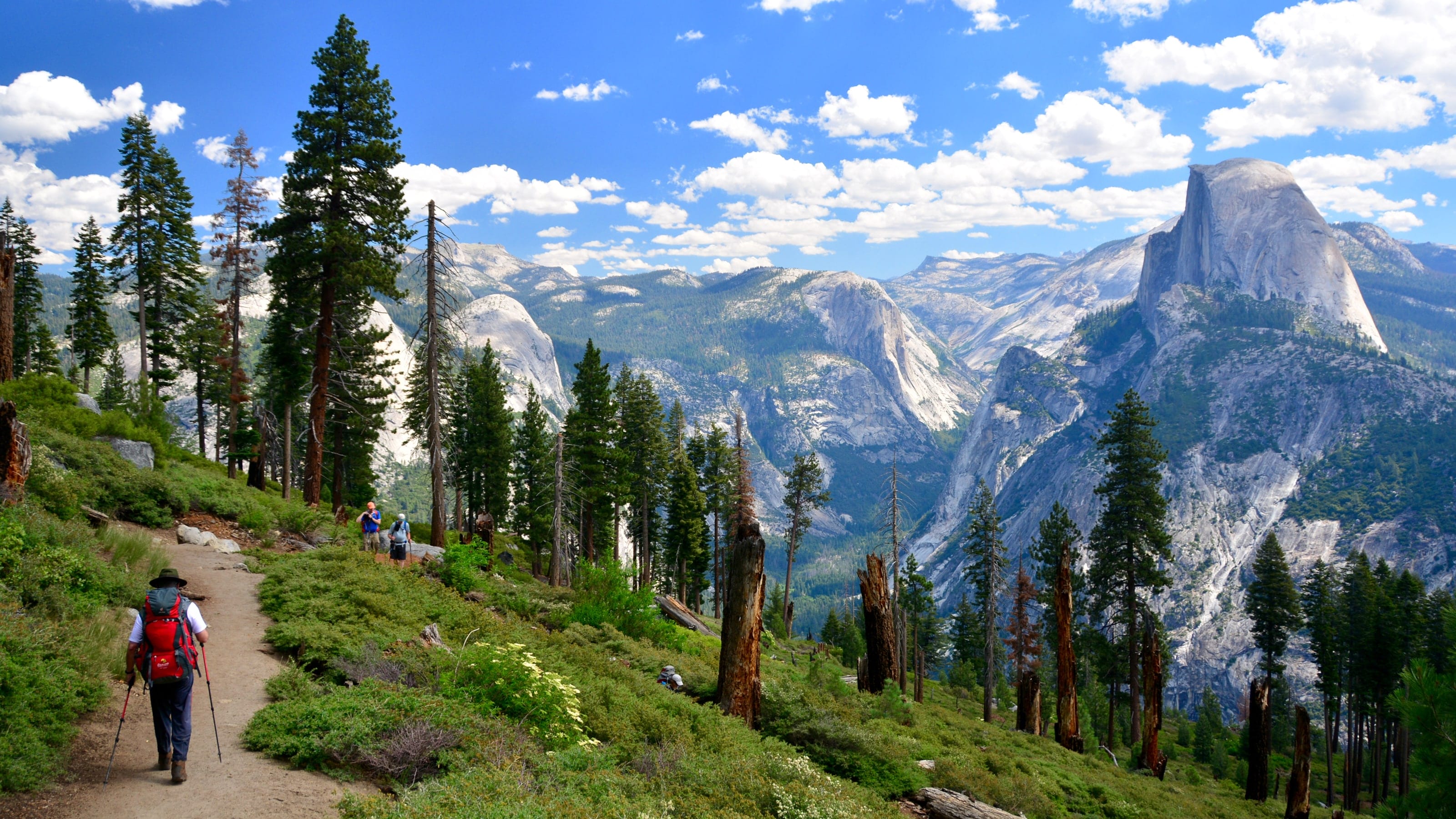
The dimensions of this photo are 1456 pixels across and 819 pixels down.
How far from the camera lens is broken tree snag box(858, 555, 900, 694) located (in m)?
16.7

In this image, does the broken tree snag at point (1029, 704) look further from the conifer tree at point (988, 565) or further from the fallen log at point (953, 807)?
the conifer tree at point (988, 565)

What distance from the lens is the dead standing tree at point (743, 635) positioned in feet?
39.0

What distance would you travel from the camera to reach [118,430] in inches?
819

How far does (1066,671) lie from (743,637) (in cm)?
1536

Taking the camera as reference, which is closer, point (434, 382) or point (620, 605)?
point (620, 605)

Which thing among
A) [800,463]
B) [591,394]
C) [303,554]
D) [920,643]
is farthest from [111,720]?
[920,643]

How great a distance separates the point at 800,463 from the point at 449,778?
41.1m

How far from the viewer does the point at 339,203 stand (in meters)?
20.7

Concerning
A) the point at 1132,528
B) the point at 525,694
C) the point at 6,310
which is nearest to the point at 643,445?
the point at 1132,528

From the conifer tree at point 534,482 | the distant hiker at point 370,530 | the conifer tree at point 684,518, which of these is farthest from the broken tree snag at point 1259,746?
the conifer tree at point 534,482

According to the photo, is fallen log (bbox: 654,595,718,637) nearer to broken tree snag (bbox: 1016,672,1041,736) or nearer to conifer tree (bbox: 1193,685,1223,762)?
broken tree snag (bbox: 1016,672,1041,736)

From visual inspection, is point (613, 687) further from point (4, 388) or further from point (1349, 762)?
point (1349, 762)

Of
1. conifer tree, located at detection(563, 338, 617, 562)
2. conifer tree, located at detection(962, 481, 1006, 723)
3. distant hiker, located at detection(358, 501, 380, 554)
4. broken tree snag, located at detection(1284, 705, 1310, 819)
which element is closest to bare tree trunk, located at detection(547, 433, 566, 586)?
conifer tree, located at detection(563, 338, 617, 562)

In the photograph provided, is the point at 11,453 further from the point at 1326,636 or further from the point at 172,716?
the point at 1326,636
